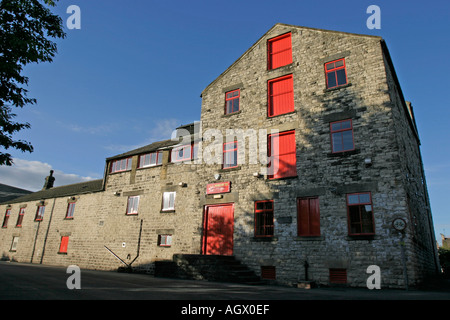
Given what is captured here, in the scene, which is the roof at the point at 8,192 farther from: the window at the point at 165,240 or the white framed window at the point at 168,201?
the window at the point at 165,240

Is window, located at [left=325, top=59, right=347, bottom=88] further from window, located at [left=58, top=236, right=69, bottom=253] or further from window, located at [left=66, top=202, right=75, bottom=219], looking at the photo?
window, located at [left=58, top=236, right=69, bottom=253]

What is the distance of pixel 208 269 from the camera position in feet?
42.1

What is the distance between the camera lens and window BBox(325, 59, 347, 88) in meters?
13.7

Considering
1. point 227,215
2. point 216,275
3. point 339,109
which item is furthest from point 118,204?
point 339,109

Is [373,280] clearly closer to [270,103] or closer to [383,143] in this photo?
[383,143]

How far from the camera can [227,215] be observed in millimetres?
15188

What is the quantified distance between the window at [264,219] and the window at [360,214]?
3.47 meters

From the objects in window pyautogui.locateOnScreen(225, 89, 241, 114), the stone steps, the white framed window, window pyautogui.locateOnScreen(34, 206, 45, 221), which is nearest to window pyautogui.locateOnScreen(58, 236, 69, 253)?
window pyautogui.locateOnScreen(34, 206, 45, 221)

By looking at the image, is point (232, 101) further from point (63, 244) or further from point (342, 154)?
point (63, 244)

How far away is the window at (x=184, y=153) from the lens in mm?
18297

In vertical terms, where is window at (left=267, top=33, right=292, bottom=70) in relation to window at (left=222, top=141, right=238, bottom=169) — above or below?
above

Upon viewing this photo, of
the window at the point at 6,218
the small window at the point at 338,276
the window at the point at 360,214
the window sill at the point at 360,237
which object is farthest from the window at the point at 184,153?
the window at the point at 6,218

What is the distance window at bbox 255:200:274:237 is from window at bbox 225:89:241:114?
5691 millimetres

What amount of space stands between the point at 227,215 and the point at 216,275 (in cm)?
336
